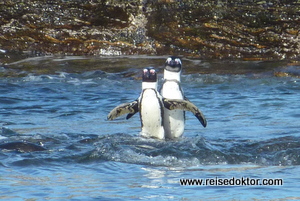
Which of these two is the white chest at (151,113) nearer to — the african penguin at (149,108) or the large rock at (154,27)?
the african penguin at (149,108)

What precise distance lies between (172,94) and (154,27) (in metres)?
8.30

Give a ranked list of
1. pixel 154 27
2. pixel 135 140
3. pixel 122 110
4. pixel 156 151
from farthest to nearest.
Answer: pixel 154 27
pixel 122 110
pixel 135 140
pixel 156 151

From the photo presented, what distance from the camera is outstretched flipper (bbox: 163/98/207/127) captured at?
25.2 ft

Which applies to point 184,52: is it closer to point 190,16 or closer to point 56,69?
point 190,16

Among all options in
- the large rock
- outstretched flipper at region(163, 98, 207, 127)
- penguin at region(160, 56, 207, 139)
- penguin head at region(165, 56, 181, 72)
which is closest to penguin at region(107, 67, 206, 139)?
outstretched flipper at region(163, 98, 207, 127)

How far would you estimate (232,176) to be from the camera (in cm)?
593

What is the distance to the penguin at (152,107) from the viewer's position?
7703 millimetres

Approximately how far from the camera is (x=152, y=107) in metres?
Answer: 7.76

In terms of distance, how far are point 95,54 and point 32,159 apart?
962 centimetres

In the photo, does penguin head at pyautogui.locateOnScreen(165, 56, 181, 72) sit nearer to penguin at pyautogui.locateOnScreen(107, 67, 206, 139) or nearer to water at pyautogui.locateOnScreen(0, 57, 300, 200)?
penguin at pyautogui.locateOnScreen(107, 67, 206, 139)

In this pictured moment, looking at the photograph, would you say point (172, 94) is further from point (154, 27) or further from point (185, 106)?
point (154, 27)

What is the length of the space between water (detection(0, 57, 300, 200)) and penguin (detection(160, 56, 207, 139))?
0.81 ft

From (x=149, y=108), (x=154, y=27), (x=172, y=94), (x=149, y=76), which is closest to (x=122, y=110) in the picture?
(x=149, y=108)

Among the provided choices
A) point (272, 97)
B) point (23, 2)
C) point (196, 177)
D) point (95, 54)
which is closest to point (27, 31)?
point (23, 2)
